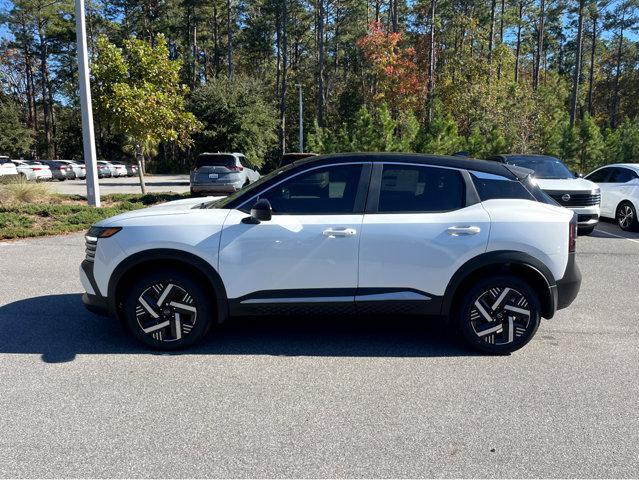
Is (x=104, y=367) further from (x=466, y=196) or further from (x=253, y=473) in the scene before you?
(x=466, y=196)

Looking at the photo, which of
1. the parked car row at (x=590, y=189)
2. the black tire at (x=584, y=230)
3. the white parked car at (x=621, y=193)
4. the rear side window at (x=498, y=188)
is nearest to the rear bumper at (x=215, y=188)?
the parked car row at (x=590, y=189)

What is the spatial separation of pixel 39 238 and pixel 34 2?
48432 millimetres

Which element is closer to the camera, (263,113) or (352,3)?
(263,113)

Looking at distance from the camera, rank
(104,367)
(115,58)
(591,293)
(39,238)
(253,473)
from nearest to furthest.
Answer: (253,473)
(104,367)
(591,293)
(39,238)
(115,58)

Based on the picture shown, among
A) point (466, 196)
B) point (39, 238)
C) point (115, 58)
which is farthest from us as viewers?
point (115, 58)

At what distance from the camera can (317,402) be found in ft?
12.1

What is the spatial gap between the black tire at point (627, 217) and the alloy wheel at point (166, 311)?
1114cm

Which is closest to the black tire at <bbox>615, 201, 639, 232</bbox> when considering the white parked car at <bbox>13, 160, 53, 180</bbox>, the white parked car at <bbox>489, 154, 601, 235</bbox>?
the white parked car at <bbox>489, 154, 601, 235</bbox>

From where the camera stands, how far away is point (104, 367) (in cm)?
422

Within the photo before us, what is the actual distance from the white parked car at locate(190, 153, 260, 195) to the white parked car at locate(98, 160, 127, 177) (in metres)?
24.5

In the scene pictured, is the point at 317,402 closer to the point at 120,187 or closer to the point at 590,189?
the point at 590,189

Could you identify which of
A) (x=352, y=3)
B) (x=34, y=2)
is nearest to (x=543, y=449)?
(x=352, y=3)

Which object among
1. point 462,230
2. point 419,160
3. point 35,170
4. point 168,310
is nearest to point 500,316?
point 462,230

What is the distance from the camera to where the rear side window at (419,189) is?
449 cm
